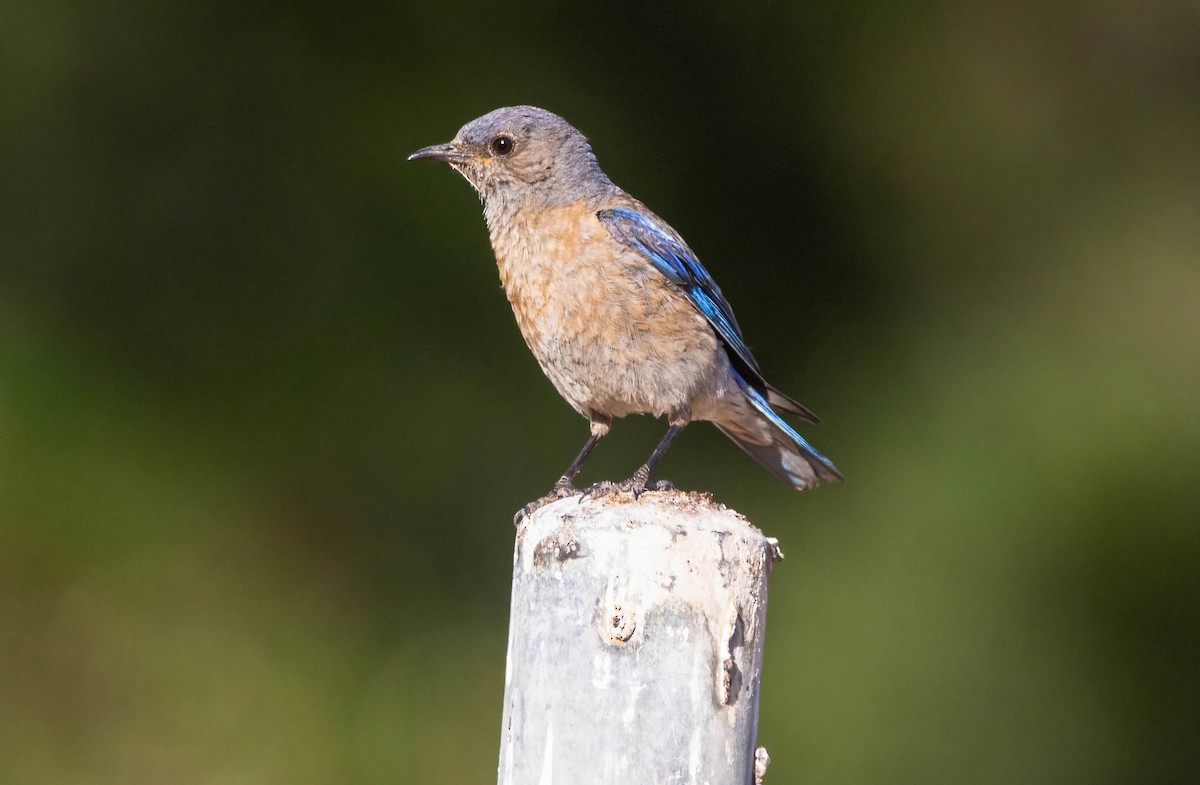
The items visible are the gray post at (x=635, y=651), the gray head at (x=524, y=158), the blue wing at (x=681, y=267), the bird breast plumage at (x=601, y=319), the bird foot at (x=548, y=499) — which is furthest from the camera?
the gray head at (x=524, y=158)

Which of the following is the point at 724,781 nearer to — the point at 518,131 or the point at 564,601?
the point at 564,601

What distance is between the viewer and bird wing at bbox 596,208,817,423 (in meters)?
3.96

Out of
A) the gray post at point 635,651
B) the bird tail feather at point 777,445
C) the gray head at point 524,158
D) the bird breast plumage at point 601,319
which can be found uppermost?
the gray head at point 524,158

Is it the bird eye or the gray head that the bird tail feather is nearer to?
the gray head

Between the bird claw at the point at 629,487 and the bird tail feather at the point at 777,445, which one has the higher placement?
the bird tail feather at the point at 777,445

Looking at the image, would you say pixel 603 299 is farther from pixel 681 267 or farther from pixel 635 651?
pixel 635 651

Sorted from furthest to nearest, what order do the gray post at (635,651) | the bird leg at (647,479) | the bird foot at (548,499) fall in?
the bird foot at (548,499), the bird leg at (647,479), the gray post at (635,651)

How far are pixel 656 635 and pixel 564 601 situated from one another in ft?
0.58

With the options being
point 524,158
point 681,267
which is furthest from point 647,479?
point 524,158

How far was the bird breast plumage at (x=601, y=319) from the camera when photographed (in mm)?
3795

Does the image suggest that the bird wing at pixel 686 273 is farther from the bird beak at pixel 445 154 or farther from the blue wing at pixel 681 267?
the bird beak at pixel 445 154

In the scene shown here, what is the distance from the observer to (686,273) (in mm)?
4062

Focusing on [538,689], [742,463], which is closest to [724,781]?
[538,689]

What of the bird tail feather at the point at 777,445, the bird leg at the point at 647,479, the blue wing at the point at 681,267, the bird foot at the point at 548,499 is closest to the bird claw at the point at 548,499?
the bird foot at the point at 548,499
